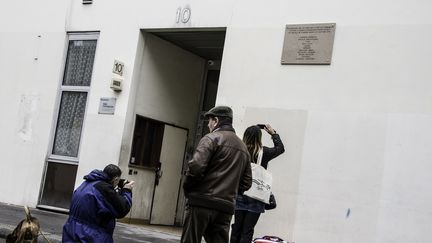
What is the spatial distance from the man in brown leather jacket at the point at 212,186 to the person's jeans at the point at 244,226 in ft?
4.30

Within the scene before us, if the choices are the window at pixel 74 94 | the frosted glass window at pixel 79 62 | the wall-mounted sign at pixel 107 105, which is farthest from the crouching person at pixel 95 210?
the frosted glass window at pixel 79 62

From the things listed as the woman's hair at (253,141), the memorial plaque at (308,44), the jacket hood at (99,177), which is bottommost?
the jacket hood at (99,177)

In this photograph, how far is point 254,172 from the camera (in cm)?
664

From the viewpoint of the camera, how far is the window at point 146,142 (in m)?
11.7

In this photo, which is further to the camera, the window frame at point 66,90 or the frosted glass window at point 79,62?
the frosted glass window at point 79,62

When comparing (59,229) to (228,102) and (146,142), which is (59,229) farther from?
(228,102)

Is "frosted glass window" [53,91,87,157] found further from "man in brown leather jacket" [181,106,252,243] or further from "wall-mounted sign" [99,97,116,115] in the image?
"man in brown leather jacket" [181,106,252,243]

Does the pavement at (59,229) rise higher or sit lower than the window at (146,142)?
lower

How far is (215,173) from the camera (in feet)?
17.4

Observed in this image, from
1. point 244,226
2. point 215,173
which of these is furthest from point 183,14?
point 215,173

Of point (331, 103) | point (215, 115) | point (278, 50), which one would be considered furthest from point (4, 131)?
point (215, 115)

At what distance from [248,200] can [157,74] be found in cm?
577

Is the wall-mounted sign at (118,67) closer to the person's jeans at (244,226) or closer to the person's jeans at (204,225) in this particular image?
the person's jeans at (244,226)

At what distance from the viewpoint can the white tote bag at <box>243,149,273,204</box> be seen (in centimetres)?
663
